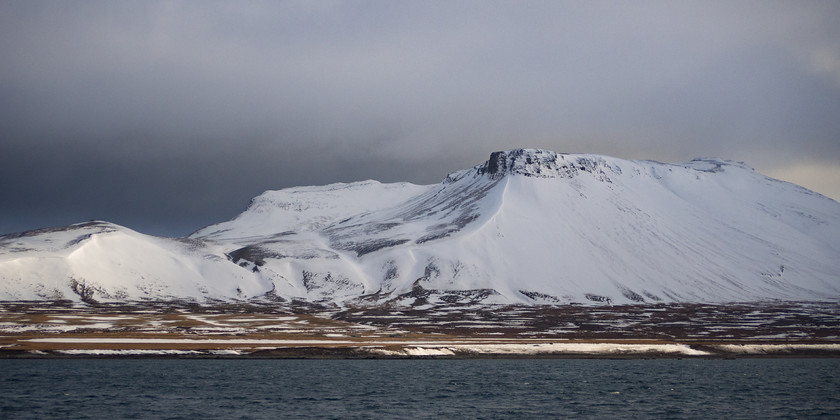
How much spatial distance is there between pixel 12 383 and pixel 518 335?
115714 millimetres

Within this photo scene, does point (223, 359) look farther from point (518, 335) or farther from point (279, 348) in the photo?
point (518, 335)

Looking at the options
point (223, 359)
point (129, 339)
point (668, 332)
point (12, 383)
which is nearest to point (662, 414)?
Result: point (12, 383)

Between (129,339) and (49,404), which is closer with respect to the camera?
(49,404)

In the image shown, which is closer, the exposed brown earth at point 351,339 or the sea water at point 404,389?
the sea water at point 404,389

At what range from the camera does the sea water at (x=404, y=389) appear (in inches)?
2603

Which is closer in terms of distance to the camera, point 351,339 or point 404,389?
point 404,389

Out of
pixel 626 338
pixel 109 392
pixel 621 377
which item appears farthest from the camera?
pixel 626 338

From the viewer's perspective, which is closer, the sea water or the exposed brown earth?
the sea water

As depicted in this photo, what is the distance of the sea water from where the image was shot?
6612 cm

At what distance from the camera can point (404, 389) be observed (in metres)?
83.8

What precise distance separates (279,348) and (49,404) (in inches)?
2316

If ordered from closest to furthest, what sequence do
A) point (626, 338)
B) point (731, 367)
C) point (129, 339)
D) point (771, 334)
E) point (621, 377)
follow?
point (621, 377) → point (731, 367) → point (129, 339) → point (626, 338) → point (771, 334)

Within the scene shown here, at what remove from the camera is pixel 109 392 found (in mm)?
75688

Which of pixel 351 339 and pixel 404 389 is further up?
pixel 351 339
